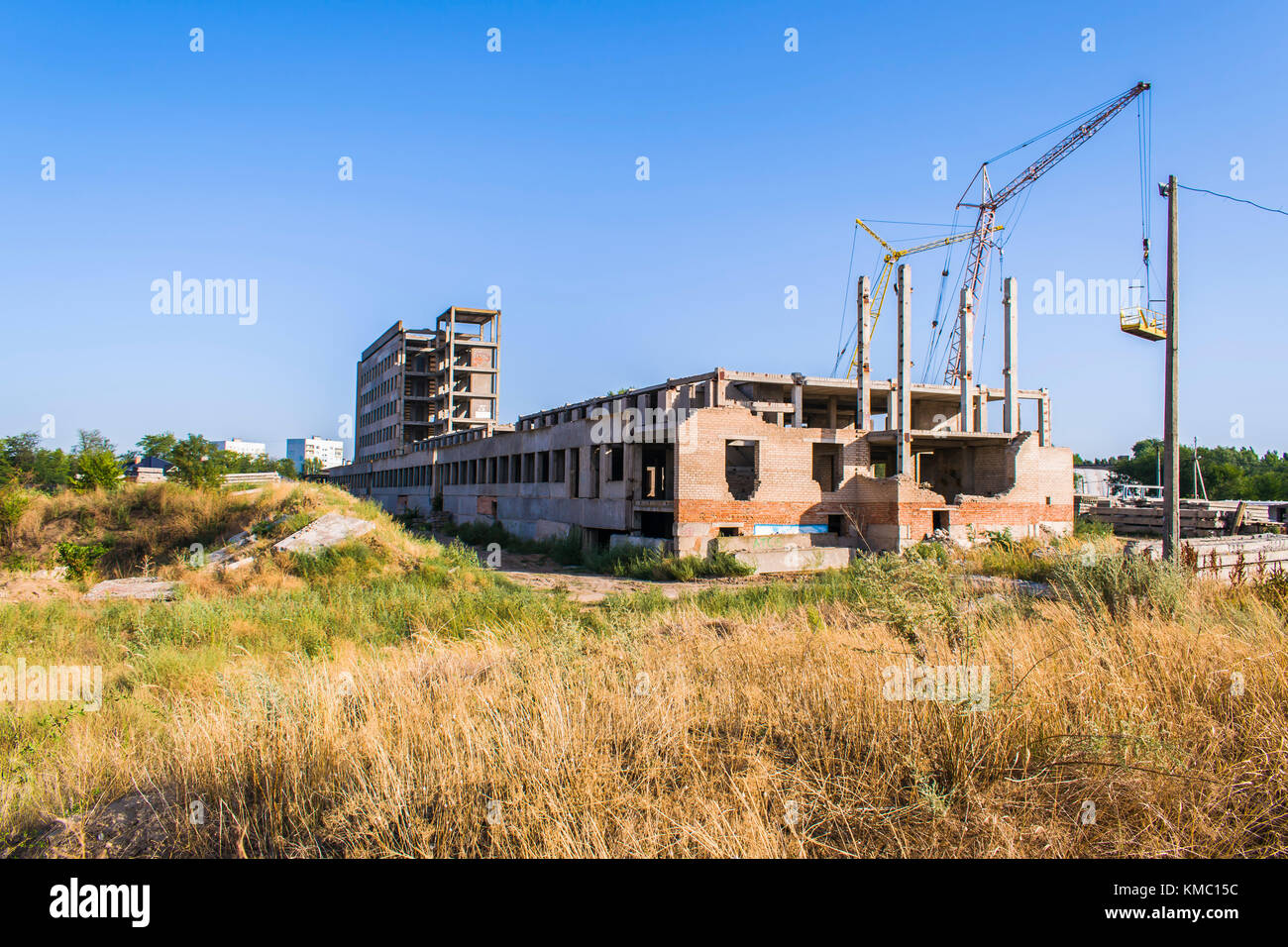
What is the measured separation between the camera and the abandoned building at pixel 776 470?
21828 millimetres

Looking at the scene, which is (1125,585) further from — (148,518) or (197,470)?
(197,470)

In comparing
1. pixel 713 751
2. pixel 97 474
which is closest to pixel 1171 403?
pixel 713 751

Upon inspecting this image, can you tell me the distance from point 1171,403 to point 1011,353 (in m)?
22.6

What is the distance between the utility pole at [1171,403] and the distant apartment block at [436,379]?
163 ft

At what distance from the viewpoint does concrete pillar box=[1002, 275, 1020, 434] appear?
31.5 metres

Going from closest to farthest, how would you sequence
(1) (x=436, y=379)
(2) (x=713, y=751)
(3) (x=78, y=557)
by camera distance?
(2) (x=713, y=751)
(3) (x=78, y=557)
(1) (x=436, y=379)

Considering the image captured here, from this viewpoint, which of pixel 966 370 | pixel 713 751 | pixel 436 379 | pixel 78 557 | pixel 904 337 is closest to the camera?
pixel 713 751

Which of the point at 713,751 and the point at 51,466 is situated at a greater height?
the point at 51,466

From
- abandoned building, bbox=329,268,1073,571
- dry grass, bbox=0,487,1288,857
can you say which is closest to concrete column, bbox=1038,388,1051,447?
abandoned building, bbox=329,268,1073,571

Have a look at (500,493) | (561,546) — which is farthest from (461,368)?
(561,546)

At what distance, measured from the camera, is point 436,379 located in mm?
64750

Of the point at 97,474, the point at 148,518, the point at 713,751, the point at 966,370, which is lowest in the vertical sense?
the point at 713,751

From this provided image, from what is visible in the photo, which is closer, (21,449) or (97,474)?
(97,474)

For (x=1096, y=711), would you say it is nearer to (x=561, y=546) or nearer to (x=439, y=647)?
(x=439, y=647)
